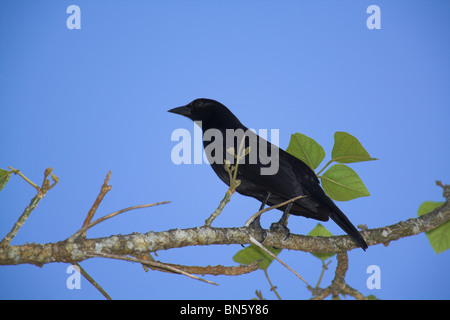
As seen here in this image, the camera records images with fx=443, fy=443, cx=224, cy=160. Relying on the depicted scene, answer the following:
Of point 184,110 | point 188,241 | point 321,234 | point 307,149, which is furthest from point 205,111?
Result: point 188,241

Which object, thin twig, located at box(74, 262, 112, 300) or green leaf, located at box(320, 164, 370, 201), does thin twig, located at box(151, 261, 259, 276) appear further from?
green leaf, located at box(320, 164, 370, 201)

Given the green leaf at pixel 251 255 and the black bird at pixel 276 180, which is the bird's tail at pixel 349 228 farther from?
the green leaf at pixel 251 255

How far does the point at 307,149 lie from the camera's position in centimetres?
185

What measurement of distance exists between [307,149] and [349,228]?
1.27ft

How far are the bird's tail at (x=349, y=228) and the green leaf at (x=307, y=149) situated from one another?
284 millimetres

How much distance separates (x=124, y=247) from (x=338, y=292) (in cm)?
89

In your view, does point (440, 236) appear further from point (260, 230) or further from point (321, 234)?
point (260, 230)

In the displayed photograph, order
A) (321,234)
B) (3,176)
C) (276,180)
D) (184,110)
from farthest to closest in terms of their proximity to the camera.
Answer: (184,110), (276,180), (321,234), (3,176)

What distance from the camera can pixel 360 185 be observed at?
1818 millimetres

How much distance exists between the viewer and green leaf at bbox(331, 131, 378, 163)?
5.67ft
